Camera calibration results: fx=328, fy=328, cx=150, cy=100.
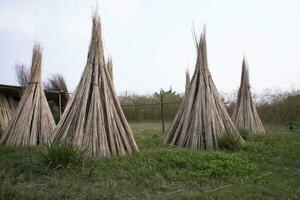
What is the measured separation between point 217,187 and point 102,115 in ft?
7.38

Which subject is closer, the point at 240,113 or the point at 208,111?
the point at 208,111

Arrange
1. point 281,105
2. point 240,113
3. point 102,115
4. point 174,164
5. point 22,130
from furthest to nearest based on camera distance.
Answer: point 281,105 < point 240,113 < point 22,130 < point 102,115 < point 174,164

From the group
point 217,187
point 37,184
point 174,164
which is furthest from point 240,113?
point 37,184

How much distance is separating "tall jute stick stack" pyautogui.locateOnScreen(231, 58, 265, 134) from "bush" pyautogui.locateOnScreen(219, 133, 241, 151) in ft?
12.0

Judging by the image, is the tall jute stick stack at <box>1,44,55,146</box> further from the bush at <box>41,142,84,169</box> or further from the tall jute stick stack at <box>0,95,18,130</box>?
the bush at <box>41,142,84,169</box>

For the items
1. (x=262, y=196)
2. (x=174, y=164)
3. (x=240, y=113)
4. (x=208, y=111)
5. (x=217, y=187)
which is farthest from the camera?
(x=240, y=113)

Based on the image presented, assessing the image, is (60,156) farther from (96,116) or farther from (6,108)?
(6,108)

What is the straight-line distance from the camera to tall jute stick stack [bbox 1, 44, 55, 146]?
685 cm

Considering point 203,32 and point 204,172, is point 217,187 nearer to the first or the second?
point 204,172

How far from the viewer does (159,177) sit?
4.05 meters

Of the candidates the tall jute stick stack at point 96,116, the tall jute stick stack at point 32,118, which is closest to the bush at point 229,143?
the tall jute stick stack at point 96,116

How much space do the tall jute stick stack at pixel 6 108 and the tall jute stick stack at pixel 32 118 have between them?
8.09ft

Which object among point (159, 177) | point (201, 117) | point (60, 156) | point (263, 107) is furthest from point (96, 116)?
point (263, 107)

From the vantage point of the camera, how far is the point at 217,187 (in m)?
3.80
